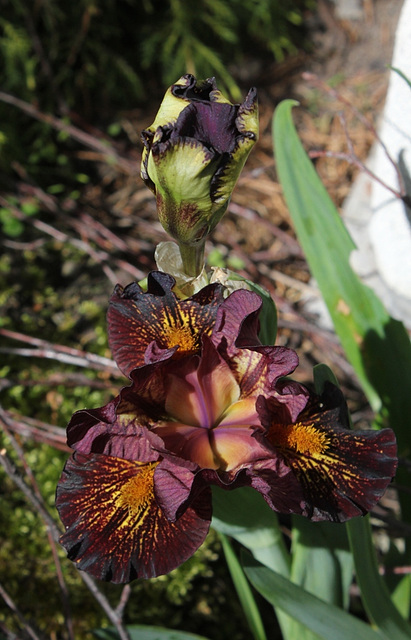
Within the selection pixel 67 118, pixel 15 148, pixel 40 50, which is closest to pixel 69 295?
pixel 15 148

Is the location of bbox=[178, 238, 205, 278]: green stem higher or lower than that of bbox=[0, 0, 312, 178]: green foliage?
lower

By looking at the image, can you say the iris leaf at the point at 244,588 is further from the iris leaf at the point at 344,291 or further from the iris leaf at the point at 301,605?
the iris leaf at the point at 344,291

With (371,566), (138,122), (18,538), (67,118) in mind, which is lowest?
(18,538)

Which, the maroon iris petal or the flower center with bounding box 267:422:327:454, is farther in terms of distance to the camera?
the flower center with bounding box 267:422:327:454

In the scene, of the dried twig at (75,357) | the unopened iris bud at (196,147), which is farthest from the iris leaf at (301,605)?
the dried twig at (75,357)

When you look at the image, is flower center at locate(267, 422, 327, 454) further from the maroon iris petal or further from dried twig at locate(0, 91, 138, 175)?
dried twig at locate(0, 91, 138, 175)

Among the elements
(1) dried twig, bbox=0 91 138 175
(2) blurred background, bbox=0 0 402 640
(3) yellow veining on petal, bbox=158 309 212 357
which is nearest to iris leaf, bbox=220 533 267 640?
(2) blurred background, bbox=0 0 402 640

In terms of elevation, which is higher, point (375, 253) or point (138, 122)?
point (138, 122)

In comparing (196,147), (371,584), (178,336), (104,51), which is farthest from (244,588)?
(104,51)

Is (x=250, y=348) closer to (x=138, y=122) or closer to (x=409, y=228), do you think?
(x=409, y=228)
